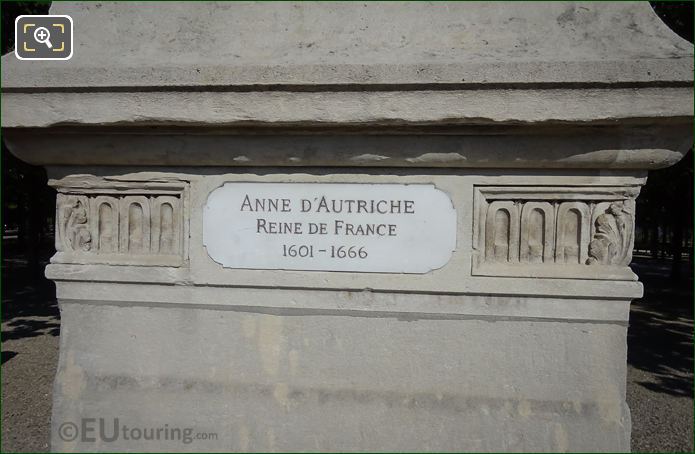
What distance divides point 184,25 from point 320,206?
44.0 inches

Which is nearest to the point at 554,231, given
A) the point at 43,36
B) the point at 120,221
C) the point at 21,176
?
the point at 120,221

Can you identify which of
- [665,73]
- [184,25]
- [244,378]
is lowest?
[244,378]

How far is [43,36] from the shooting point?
86.6 inches

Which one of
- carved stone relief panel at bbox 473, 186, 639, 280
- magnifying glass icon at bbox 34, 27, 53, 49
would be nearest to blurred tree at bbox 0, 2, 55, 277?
magnifying glass icon at bbox 34, 27, 53, 49

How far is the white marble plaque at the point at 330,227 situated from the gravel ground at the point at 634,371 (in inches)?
106

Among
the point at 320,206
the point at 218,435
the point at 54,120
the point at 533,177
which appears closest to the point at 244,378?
the point at 218,435

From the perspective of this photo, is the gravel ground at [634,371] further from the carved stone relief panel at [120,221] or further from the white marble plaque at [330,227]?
the white marble plaque at [330,227]

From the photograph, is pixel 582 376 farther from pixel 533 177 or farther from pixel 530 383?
pixel 533 177

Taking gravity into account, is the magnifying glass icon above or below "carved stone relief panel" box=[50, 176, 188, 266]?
above

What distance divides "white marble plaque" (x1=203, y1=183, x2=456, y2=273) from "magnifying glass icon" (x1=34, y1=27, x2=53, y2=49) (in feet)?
3.66

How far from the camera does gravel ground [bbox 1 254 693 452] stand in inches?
149

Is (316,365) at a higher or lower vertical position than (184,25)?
lower

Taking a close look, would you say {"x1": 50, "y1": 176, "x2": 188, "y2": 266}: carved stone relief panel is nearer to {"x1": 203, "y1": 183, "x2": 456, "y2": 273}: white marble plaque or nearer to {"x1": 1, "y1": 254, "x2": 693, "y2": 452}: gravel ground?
{"x1": 203, "y1": 183, "x2": 456, "y2": 273}: white marble plaque

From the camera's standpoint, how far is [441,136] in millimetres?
1984
